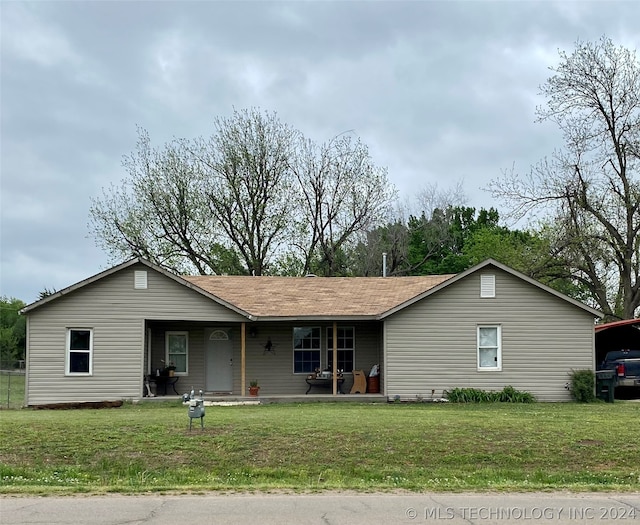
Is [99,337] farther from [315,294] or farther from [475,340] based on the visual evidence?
[475,340]

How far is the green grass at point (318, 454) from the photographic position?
38.3 ft

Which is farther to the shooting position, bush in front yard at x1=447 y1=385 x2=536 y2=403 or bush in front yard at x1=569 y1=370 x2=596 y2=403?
bush in front yard at x1=569 y1=370 x2=596 y2=403

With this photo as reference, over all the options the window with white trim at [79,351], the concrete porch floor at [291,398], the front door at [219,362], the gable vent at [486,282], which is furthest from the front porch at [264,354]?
the gable vent at [486,282]

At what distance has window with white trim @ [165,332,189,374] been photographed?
2528 centimetres

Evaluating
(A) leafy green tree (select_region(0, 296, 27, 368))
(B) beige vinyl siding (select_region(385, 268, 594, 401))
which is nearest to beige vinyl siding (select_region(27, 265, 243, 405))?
(B) beige vinyl siding (select_region(385, 268, 594, 401))

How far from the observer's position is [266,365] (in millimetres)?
25625

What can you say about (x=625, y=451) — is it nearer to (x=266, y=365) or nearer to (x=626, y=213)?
(x=266, y=365)

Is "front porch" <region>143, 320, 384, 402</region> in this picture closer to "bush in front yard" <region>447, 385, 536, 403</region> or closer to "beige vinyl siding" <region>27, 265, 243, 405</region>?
"beige vinyl siding" <region>27, 265, 243, 405</region>

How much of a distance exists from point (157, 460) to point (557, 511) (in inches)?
257

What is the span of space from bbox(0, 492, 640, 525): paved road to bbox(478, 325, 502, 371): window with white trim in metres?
13.1

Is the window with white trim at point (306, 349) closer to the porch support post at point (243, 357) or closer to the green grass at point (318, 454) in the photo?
the porch support post at point (243, 357)

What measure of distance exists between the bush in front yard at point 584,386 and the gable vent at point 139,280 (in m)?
12.8

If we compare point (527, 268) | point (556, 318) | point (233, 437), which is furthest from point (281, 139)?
point (233, 437)

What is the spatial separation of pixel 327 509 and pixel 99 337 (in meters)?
15.2
